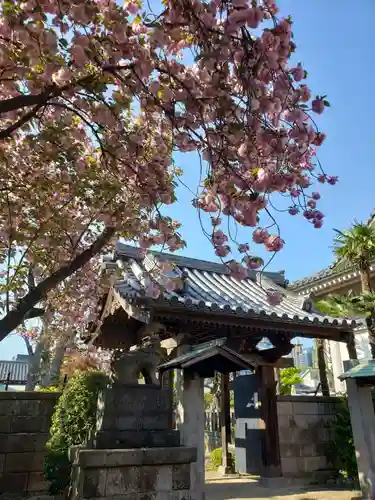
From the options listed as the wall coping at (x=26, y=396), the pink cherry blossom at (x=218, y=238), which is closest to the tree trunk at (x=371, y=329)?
the pink cherry blossom at (x=218, y=238)

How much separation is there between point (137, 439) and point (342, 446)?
5670mm

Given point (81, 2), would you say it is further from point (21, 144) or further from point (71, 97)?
point (21, 144)

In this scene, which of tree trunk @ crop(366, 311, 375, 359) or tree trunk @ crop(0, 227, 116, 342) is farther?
tree trunk @ crop(366, 311, 375, 359)

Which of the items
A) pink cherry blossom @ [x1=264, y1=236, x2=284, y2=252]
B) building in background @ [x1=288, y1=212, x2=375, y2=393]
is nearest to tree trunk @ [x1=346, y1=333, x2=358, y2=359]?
pink cherry blossom @ [x1=264, y1=236, x2=284, y2=252]

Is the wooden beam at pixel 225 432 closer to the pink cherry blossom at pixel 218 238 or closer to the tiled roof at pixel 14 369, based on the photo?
the pink cherry blossom at pixel 218 238

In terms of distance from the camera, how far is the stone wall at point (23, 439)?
255 inches

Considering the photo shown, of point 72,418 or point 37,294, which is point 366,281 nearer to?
point 72,418

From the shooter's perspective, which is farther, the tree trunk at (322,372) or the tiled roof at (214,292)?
the tree trunk at (322,372)

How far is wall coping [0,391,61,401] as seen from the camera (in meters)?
6.77

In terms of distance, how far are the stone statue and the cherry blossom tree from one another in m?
1.72

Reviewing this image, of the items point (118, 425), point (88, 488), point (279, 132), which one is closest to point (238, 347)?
point (118, 425)

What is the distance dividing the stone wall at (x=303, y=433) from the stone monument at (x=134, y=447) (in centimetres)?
406

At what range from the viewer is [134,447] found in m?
5.63

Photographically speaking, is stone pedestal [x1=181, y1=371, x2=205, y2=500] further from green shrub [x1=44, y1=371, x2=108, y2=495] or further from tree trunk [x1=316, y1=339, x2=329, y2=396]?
tree trunk [x1=316, y1=339, x2=329, y2=396]
